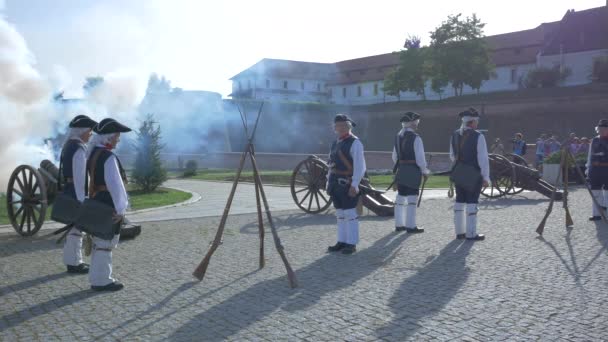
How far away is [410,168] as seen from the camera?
8.56 meters

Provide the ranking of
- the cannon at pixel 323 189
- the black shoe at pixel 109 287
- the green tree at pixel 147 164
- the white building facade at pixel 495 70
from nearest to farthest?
the black shoe at pixel 109 287 < the cannon at pixel 323 189 < the green tree at pixel 147 164 < the white building facade at pixel 495 70

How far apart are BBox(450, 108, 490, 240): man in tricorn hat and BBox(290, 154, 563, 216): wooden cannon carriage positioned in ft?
2.90

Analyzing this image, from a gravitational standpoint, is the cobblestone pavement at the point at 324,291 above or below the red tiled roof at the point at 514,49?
below

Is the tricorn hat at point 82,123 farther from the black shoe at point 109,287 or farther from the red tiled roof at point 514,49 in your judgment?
the red tiled roof at point 514,49

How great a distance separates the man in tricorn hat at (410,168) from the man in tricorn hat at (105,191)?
175 inches

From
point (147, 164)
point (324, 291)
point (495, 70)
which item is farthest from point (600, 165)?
point (495, 70)

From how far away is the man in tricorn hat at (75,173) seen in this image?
582cm

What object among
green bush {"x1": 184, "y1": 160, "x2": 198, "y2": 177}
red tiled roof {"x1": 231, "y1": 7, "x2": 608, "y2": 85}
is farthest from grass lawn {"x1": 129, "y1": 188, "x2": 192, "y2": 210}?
red tiled roof {"x1": 231, "y1": 7, "x2": 608, "y2": 85}

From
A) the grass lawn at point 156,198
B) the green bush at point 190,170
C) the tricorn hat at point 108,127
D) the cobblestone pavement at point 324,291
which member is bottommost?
the cobblestone pavement at point 324,291

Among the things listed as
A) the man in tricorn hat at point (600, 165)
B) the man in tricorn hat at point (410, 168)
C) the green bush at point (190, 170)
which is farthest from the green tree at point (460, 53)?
the man in tricorn hat at point (410, 168)

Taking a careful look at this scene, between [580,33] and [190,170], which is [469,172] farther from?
[580,33]

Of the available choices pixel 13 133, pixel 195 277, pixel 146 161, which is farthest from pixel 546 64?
pixel 195 277

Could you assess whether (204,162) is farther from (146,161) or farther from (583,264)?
(583,264)

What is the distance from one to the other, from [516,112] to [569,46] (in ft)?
39.2
